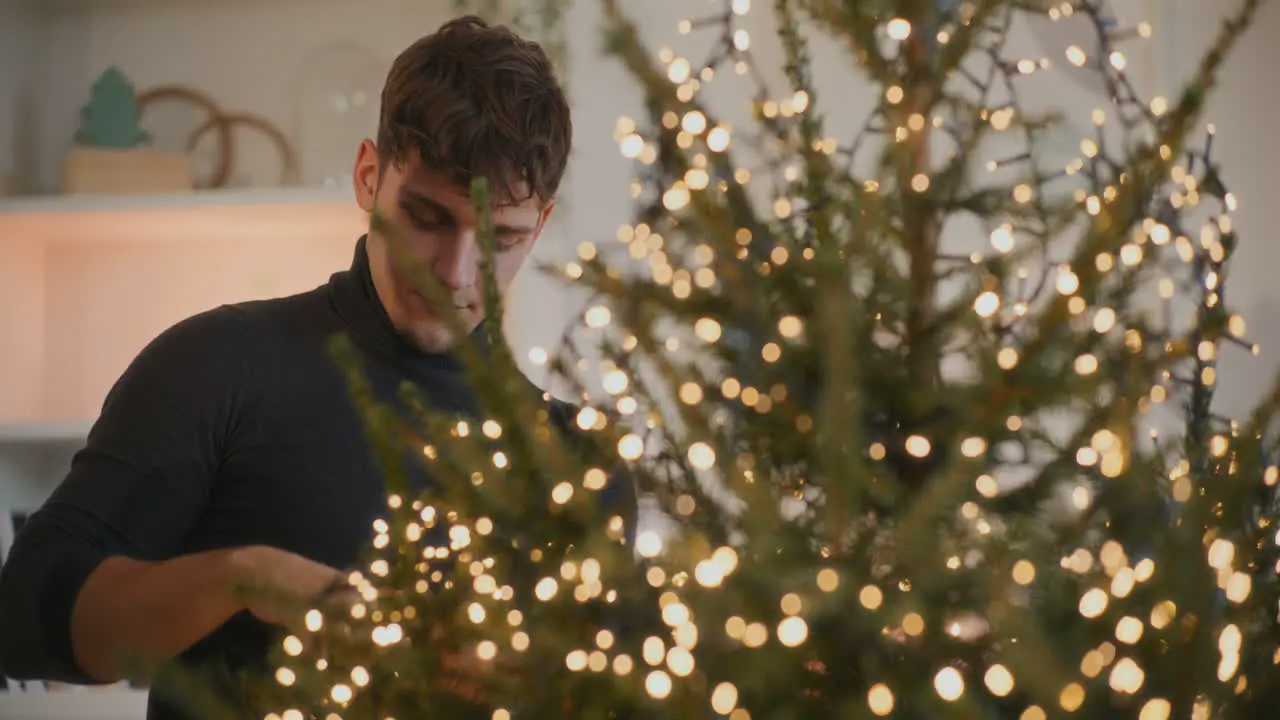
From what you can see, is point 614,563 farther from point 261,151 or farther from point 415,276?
point 261,151

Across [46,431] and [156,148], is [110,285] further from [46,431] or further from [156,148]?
[46,431]

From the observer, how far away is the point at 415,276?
0.47 metres

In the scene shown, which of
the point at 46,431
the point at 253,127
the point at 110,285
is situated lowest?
the point at 46,431

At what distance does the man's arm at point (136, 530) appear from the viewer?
822 millimetres

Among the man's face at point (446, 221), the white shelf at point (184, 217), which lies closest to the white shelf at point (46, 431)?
the white shelf at point (184, 217)

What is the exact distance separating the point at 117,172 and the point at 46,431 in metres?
0.39

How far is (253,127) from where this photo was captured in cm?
206

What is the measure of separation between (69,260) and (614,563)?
74.7 inches

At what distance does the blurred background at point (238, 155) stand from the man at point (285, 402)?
617 millimetres

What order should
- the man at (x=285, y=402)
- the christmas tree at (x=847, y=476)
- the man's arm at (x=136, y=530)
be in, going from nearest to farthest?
the christmas tree at (x=847, y=476) → the man's arm at (x=136, y=530) → the man at (x=285, y=402)

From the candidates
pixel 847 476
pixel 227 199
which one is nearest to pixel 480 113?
pixel 847 476

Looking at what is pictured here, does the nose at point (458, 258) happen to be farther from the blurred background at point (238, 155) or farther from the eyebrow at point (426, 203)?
the blurred background at point (238, 155)

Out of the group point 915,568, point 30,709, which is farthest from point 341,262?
point 915,568

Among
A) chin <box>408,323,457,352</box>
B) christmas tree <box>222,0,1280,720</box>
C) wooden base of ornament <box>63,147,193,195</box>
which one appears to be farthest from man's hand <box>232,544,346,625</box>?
wooden base of ornament <box>63,147,193,195</box>
